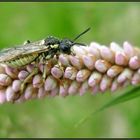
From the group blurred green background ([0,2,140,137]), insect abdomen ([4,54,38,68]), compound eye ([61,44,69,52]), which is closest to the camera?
insect abdomen ([4,54,38,68])

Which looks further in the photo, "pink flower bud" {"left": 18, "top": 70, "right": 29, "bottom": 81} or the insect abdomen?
the insect abdomen

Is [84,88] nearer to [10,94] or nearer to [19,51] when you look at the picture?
[10,94]

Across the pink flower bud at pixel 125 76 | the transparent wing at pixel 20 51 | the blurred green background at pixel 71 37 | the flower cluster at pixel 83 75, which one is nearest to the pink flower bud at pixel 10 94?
the flower cluster at pixel 83 75

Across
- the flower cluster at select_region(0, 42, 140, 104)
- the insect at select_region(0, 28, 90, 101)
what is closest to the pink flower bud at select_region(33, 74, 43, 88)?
the flower cluster at select_region(0, 42, 140, 104)

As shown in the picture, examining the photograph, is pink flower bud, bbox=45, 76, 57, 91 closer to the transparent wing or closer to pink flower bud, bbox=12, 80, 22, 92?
pink flower bud, bbox=12, 80, 22, 92

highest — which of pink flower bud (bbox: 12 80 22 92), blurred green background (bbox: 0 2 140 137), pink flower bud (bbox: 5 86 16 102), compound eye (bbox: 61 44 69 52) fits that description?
compound eye (bbox: 61 44 69 52)

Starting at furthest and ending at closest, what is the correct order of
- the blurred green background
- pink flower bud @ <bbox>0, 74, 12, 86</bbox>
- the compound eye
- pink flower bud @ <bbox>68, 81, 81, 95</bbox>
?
the blurred green background < the compound eye < pink flower bud @ <bbox>0, 74, 12, 86</bbox> < pink flower bud @ <bbox>68, 81, 81, 95</bbox>

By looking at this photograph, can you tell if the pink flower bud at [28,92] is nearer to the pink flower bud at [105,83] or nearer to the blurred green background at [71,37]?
the pink flower bud at [105,83]

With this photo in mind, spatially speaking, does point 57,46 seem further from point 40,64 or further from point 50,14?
point 50,14
